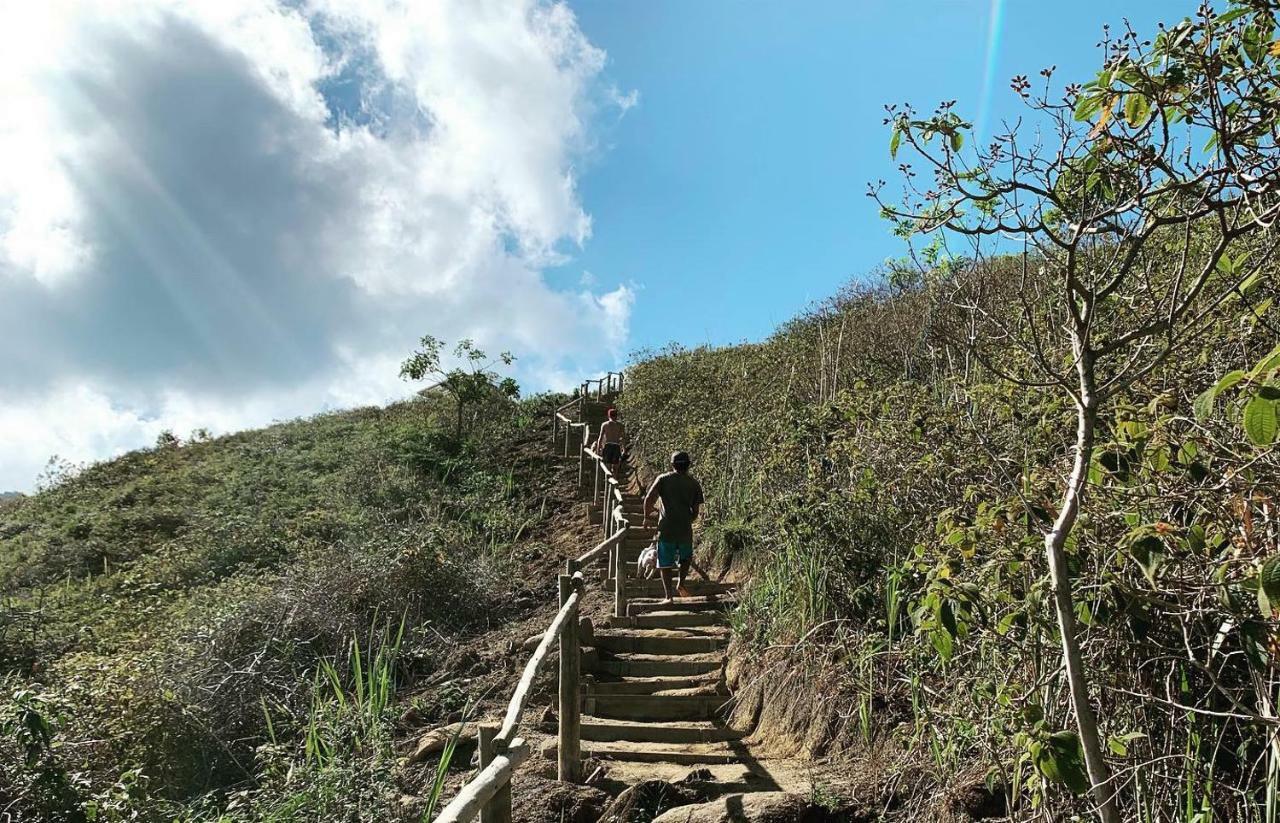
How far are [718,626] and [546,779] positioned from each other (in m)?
3.22

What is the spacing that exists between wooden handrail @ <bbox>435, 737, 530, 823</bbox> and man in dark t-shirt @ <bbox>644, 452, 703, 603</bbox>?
508cm

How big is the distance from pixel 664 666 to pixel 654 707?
2.26ft

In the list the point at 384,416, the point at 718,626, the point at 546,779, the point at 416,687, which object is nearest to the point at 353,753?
the point at 546,779

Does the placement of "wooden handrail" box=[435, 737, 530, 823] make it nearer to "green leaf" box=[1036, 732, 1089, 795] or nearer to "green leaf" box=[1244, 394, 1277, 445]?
"green leaf" box=[1036, 732, 1089, 795]

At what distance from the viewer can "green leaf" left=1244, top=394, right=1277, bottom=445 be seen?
4.96 ft

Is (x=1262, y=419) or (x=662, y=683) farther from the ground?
(x=1262, y=419)

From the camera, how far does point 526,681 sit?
13.8 ft

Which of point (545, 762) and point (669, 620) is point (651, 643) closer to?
point (669, 620)

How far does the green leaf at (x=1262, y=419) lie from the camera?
4.96ft

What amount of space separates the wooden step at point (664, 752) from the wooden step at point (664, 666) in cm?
129

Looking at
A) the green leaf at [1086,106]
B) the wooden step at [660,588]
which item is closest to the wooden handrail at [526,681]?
the green leaf at [1086,106]

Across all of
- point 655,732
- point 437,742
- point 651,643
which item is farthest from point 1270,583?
point 651,643

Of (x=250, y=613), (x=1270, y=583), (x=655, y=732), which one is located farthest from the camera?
(x=250, y=613)

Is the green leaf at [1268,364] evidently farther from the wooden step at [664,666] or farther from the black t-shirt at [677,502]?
the black t-shirt at [677,502]
